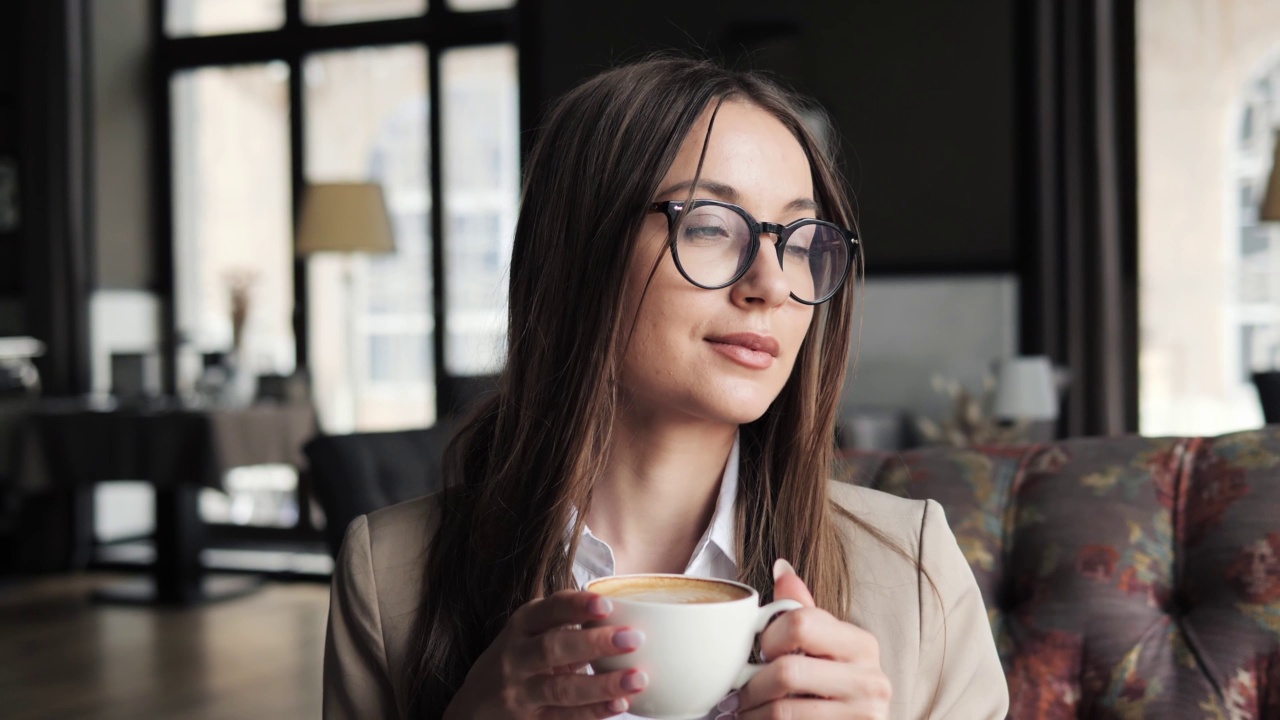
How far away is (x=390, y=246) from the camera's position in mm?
5500

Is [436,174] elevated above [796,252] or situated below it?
above

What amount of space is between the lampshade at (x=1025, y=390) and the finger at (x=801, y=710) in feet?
11.5

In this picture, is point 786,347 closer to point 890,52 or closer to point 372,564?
point 372,564

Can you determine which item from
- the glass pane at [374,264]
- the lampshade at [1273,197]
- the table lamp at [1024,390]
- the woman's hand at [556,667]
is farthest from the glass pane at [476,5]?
the woman's hand at [556,667]

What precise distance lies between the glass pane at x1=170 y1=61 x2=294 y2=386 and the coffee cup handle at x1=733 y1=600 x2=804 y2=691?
20.0 ft

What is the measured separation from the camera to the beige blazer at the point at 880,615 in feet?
3.54

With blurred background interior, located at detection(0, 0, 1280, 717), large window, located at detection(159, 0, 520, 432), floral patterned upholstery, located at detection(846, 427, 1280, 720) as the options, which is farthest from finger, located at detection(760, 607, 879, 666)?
large window, located at detection(159, 0, 520, 432)

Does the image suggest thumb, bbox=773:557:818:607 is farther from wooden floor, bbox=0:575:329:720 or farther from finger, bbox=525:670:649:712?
wooden floor, bbox=0:575:329:720

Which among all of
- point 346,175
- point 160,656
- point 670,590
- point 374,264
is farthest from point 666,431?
point 346,175

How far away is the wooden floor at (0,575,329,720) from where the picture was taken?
383cm

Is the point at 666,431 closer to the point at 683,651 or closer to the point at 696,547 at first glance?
the point at 696,547

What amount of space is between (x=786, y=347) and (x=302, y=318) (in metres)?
5.82

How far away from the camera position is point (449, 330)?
6348 mm

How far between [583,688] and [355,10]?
20.6 ft
